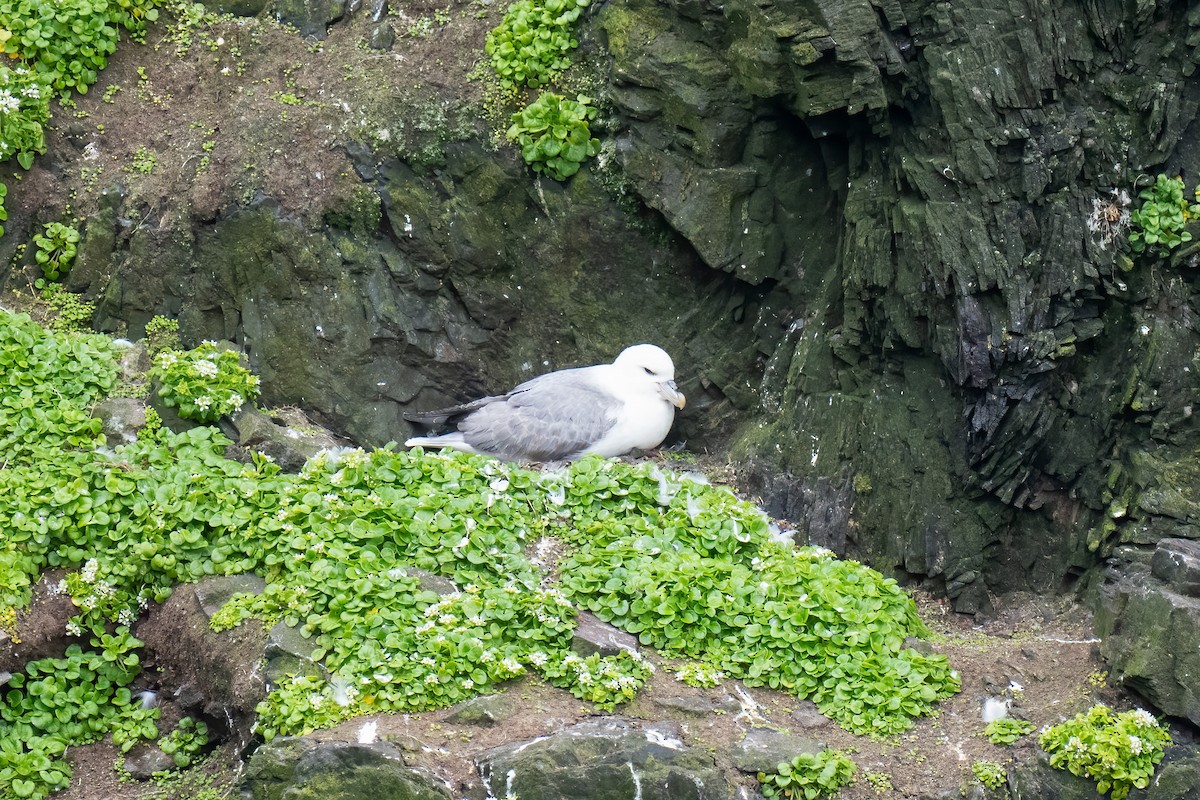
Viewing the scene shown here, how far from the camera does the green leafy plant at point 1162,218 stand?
6.83 m

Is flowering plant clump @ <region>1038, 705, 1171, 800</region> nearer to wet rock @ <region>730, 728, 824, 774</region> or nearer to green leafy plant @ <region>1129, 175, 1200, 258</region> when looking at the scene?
wet rock @ <region>730, 728, 824, 774</region>

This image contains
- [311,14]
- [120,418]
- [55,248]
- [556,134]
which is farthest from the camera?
[311,14]

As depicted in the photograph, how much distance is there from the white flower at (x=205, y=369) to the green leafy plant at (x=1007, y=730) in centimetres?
495

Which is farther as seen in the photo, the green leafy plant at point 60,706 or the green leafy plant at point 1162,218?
the green leafy plant at point 1162,218

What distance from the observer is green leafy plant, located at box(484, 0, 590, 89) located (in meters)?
8.94

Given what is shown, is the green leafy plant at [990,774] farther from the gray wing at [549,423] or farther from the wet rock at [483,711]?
the gray wing at [549,423]

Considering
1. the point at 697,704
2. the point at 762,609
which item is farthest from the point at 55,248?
the point at 697,704

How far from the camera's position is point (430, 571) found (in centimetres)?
627

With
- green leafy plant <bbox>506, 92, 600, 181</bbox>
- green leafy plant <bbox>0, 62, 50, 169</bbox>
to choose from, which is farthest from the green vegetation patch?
green leafy plant <bbox>0, 62, 50, 169</bbox>

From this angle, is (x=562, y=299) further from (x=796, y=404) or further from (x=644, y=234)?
(x=796, y=404)

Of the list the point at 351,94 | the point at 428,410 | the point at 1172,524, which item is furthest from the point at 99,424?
the point at 1172,524

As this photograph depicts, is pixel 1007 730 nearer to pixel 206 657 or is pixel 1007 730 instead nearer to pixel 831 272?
pixel 831 272

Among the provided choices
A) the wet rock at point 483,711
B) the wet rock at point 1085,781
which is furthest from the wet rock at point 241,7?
the wet rock at point 1085,781

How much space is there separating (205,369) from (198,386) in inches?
4.9
